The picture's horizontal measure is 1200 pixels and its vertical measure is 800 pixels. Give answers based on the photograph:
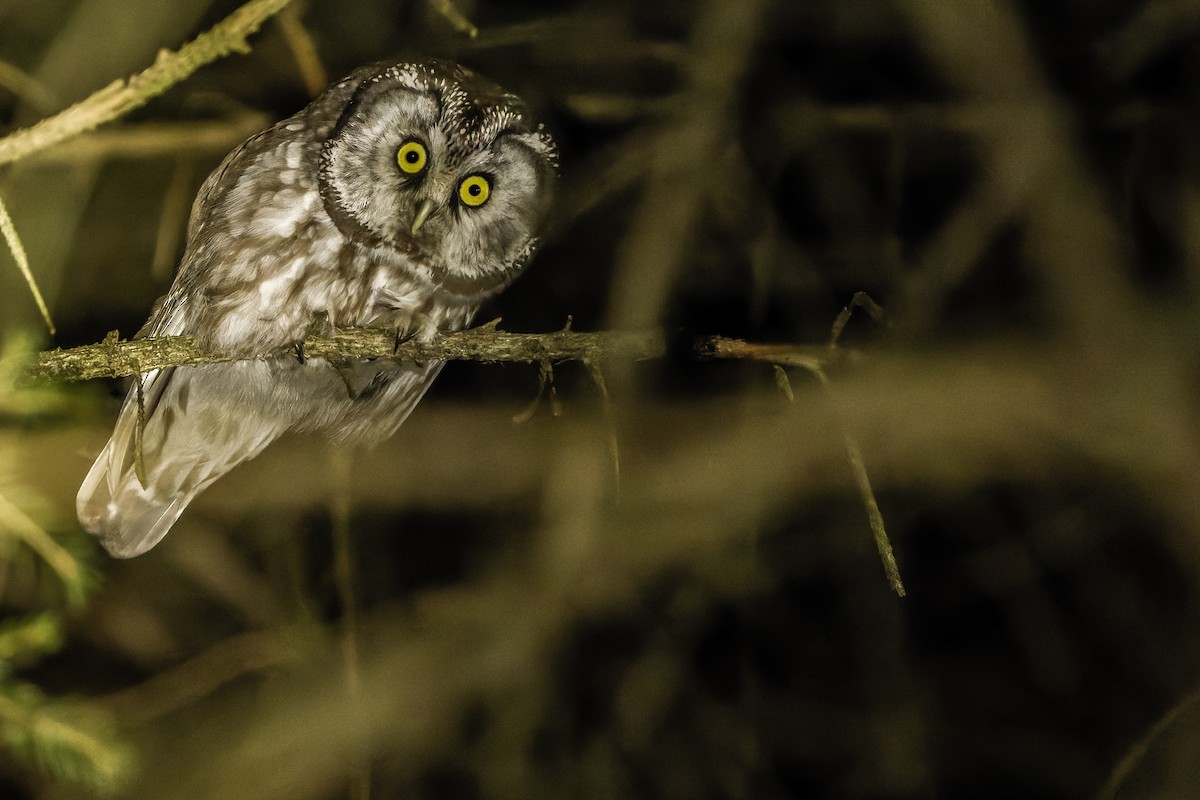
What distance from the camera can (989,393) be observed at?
1.55 m

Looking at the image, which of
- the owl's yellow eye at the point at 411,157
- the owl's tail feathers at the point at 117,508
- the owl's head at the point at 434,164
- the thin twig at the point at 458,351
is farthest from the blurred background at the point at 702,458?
the owl's yellow eye at the point at 411,157

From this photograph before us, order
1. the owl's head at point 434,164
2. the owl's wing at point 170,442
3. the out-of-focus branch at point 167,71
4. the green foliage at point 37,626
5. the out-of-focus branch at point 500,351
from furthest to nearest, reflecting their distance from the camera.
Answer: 1. the owl's wing at point 170,442
2. the owl's head at point 434,164
3. the green foliage at point 37,626
4. the out-of-focus branch at point 500,351
5. the out-of-focus branch at point 167,71

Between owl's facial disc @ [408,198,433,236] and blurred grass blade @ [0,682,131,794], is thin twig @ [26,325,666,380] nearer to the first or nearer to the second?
owl's facial disc @ [408,198,433,236]

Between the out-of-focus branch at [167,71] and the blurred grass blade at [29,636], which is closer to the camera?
the out-of-focus branch at [167,71]

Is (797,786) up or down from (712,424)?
down

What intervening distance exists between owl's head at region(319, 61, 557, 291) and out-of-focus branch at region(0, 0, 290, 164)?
48cm

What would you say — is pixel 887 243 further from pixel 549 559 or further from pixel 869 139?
pixel 549 559

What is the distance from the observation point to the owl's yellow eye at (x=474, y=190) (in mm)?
1414

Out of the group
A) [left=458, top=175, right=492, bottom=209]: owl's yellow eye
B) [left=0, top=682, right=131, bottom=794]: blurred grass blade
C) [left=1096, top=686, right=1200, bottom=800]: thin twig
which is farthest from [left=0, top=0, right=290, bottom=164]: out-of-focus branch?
[left=1096, top=686, right=1200, bottom=800]: thin twig

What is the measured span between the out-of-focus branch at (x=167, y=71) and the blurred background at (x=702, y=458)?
534 mm

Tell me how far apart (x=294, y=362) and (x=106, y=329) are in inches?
28.3

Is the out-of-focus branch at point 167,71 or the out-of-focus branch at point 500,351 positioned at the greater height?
the out-of-focus branch at point 167,71

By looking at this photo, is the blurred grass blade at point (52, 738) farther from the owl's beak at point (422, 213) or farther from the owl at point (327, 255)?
the owl's beak at point (422, 213)

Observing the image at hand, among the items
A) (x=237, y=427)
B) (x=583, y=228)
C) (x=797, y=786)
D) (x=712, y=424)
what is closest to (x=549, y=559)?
(x=712, y=424)
